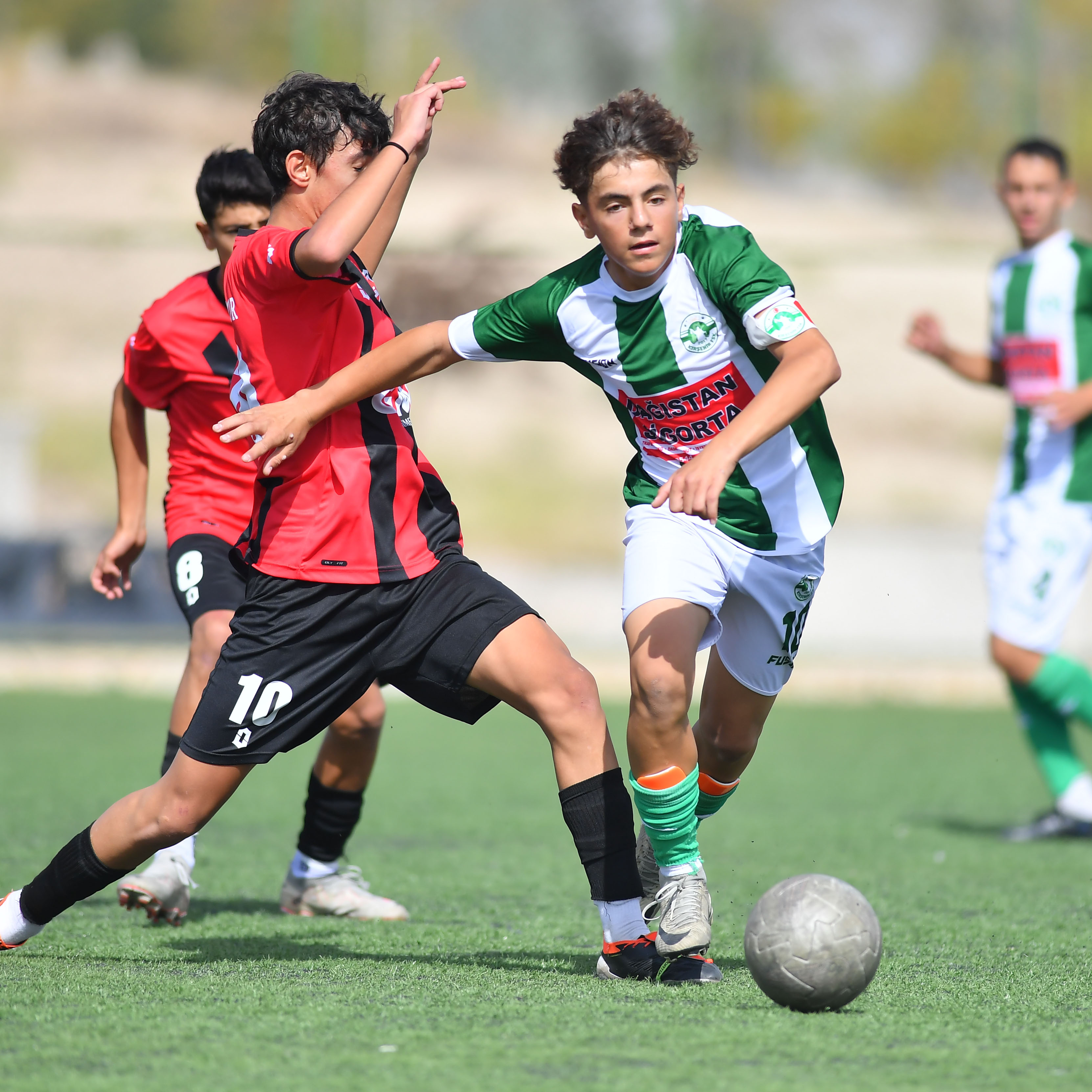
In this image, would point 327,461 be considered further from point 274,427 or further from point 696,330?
point 696,330

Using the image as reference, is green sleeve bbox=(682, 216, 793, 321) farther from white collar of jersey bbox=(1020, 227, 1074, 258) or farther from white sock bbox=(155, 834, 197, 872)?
white collar of jersey bbox=(1020, 227, 1074, 258)

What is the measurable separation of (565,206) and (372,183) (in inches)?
1057

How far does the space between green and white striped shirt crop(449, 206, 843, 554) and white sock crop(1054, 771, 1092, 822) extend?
10.6ft

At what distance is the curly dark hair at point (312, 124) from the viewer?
3494 mm

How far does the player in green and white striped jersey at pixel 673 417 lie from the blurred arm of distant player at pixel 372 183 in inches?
12.7

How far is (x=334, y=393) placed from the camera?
11.1ft

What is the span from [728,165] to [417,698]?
27.0 metres

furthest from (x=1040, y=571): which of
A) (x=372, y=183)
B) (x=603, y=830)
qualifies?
(x=372, y=183)

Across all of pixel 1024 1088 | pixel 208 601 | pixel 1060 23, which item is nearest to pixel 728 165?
pixel 1060 23

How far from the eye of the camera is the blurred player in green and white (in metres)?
6.51

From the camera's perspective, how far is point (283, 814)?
6.78 m

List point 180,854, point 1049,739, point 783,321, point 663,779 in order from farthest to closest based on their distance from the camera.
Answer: point 1049,739 → point 180,854 → point 663,779 → point 783,321

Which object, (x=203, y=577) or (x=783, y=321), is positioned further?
(x=203, y=577)

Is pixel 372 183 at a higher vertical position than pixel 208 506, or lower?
higher
